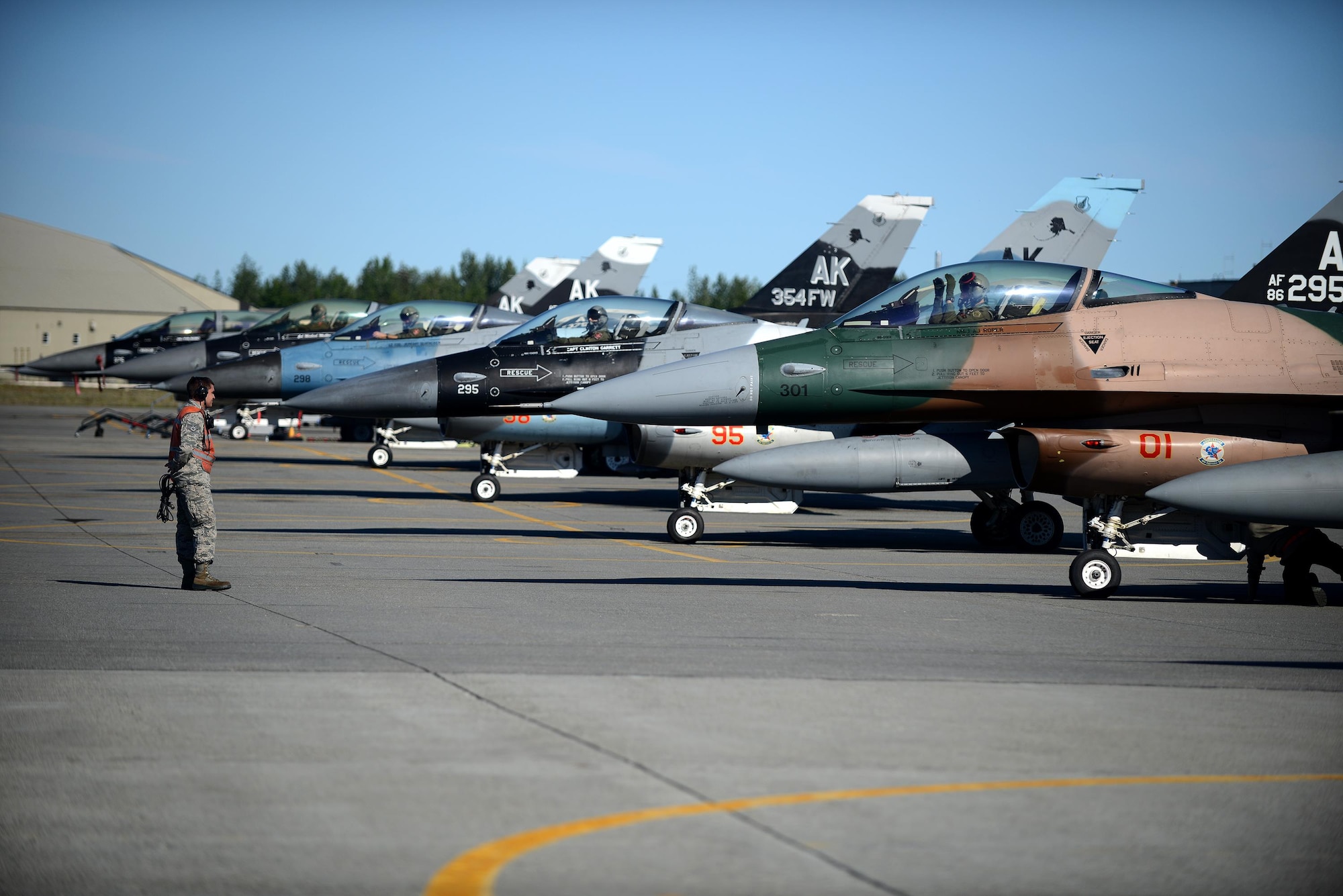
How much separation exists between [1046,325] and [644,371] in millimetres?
4367

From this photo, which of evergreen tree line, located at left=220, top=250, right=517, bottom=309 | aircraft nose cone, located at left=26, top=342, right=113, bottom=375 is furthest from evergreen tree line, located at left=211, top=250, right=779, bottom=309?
aircraft nose cone, located at left=26, top=342, right=113, bottom=375

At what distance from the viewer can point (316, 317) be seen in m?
30.7

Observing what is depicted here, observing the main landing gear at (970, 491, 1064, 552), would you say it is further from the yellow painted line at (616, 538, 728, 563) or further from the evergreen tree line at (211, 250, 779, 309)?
the evergreen tree line at (211, 250, 779, 309)

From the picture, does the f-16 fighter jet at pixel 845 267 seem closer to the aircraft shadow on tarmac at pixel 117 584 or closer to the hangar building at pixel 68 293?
the aircraft shadow on tarmac at pixel 117 584

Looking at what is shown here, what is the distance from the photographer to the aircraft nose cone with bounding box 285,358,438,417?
20094 millimetres

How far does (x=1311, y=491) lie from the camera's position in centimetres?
1073

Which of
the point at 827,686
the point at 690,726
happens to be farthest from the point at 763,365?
the point at 690,726

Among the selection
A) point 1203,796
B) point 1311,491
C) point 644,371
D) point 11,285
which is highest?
point 11,285

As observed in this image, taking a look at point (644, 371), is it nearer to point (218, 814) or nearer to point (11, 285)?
point (218, 814)

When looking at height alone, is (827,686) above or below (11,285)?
below

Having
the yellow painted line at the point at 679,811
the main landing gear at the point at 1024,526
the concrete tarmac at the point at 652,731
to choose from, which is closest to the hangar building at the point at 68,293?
the main landing gear at the point at 1024,526

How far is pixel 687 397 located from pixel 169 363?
2170 centimetres

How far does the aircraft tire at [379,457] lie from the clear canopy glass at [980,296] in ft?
58.2

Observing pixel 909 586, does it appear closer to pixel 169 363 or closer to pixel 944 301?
pixel 944 301
